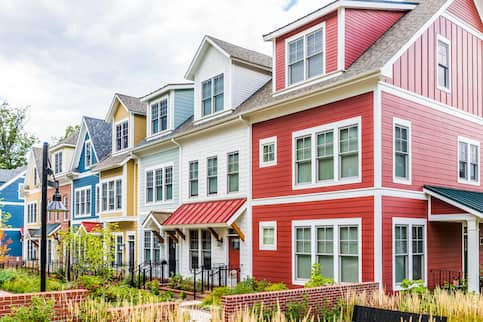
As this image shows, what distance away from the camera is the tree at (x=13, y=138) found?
66.8 meters

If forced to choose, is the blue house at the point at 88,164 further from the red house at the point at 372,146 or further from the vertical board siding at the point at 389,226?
the vertical board siding at the point at 389,226

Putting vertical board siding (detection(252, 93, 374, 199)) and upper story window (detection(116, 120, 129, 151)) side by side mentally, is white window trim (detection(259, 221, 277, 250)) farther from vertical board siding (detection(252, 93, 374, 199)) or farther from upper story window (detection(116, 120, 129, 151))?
upper story window (detection(116, 120, 129, 151))

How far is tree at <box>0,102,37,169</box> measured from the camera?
6681cm

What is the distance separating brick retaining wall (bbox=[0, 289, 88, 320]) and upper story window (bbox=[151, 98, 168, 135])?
16.4m

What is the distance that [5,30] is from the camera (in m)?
20.1

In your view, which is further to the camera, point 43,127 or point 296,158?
point 43,127

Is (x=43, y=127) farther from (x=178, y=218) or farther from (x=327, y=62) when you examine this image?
(x=327, y=62)

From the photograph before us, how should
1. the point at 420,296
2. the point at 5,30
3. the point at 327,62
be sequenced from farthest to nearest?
1. the point at 5,30
2. the point at 327,62
3. the point at 420,296

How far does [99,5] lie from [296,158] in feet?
25.8

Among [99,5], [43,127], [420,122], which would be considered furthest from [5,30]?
[43,127]

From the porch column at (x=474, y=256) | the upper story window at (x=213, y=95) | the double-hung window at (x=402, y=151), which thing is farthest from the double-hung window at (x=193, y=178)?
the porch column at (x=474, y=256)

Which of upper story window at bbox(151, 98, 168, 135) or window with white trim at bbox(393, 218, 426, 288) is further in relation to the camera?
upper story window at bbox(151, 98, 168, 135)

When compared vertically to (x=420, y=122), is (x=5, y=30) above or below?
above

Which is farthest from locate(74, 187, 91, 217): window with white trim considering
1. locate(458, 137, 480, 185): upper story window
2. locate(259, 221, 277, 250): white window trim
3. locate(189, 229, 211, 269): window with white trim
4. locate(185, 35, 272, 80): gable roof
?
locate(458, 137, 480, 185): upper story window
